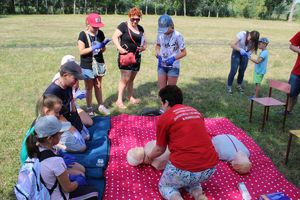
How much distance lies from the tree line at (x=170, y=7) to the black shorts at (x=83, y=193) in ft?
126

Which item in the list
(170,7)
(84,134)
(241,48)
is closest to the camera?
(84,134)

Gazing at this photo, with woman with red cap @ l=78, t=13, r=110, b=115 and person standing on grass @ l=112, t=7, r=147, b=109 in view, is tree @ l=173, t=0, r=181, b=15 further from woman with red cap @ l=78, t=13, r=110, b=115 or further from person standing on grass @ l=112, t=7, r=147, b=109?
woman with red cap @ l=78, t=13, r=110, b=115

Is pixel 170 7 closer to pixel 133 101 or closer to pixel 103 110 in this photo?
pixel 133 101

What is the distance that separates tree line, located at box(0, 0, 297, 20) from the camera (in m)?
38.4

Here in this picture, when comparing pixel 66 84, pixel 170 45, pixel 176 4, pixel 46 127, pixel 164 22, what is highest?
pixel 176 4

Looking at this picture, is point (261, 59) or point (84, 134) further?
point (261, 59)

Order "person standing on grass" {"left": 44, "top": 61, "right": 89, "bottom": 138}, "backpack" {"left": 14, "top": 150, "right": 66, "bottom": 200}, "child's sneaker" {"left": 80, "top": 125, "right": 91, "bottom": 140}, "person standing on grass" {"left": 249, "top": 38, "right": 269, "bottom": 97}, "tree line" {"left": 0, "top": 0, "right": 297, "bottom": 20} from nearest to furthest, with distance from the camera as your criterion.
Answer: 1. "backpack" {"left": 14, "top": 150, "right": 66, "bottom": 200}
2. "person standing on grass" {"left": 44, "top": 61, "right": 89, "bottom": 138}
3. "child's sneaker" {"left": 80, "top": 125, "right": 91, "bottom": 140}
4. "person standing on grass" {"left": 249, "top": 38, "right": 269, "bottom": 97}
5. "tree line" {"left": 0, "top": 0, "right": 297, "bottom": 20}

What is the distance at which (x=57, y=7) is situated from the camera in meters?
40.0

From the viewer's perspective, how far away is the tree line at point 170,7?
38.4m

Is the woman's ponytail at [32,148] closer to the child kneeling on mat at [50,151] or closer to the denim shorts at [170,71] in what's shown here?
the child kneeling on mat at [50,151]

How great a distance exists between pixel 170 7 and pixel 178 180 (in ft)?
153

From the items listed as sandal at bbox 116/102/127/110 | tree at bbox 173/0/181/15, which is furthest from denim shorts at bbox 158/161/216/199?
tree at bbox 173/0/181/15

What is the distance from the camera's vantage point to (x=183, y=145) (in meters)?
3.10

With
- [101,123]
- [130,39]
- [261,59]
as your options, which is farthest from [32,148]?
[261,59]
